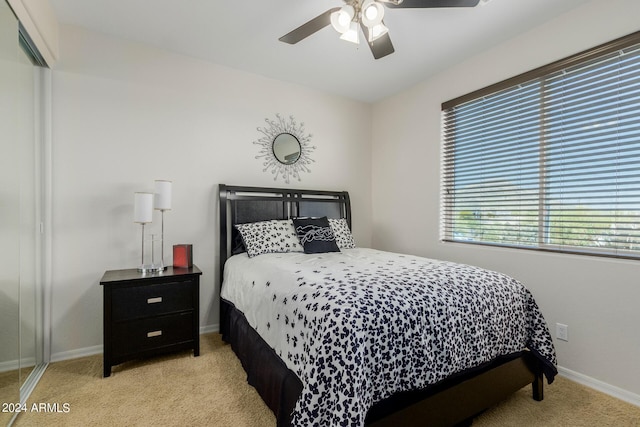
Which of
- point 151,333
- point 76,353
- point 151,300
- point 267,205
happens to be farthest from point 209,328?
point 267,205

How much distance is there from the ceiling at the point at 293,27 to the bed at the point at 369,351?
6.18 ft

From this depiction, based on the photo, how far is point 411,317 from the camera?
1.37 metres

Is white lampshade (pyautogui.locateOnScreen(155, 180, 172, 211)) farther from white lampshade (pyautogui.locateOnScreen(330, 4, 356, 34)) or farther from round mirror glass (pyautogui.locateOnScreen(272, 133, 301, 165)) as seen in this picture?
white lampshade (pyautogui.locateOnScreen(330, 4, 356, 34))

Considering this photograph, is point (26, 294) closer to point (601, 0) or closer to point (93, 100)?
point (93, 100)

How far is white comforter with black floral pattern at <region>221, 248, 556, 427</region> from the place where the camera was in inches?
47.1

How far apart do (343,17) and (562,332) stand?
8.79 feet

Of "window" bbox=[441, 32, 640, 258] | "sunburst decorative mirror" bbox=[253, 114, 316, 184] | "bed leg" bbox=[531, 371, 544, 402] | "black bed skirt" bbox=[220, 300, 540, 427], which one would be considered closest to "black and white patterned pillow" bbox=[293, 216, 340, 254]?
"sunburst decorative mirror" bbox=[253, 114, 316, 184]

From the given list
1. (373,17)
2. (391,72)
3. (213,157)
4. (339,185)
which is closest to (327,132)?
(339,185)

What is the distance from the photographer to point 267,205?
124 inches

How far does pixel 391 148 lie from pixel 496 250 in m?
1.75

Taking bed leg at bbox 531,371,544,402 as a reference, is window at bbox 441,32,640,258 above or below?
above

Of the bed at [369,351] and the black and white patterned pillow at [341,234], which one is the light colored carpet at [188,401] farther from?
the black and white patterned pillow at [341,234]

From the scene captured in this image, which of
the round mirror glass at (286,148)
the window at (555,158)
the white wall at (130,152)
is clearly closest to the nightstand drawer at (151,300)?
the white wall at (130,152)

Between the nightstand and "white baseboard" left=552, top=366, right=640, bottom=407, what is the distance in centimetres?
282
